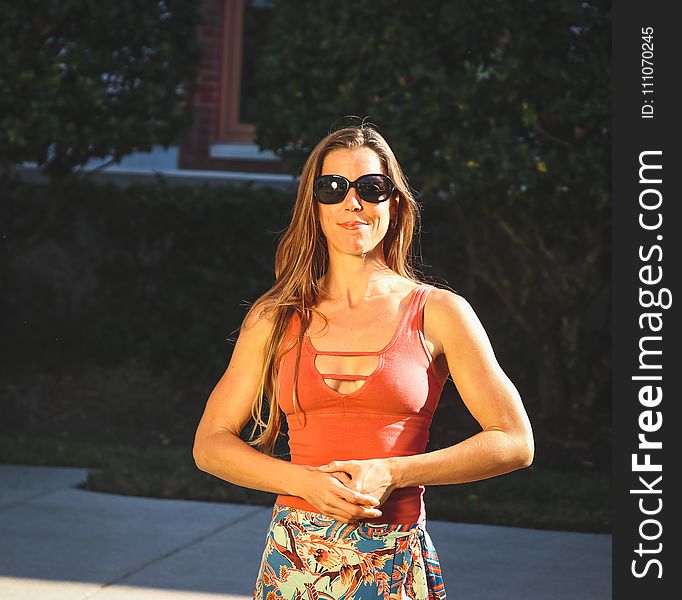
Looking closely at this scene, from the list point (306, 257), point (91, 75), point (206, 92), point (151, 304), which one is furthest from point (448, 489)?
point (206, 92)

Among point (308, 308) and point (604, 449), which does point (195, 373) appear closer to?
point (604, 449)

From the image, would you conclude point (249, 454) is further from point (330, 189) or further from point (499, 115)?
point (499, 115)

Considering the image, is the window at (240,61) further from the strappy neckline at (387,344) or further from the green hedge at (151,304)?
the strappy neckline at (387,344)

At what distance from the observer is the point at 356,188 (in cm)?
250

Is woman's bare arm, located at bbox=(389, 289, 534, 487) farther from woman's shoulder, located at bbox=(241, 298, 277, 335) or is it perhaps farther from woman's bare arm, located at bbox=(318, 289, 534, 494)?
woman's shoulder, located at bbox=(241, 298, 277, 335)

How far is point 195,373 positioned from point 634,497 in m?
5.78

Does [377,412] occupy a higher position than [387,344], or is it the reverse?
[387,344]

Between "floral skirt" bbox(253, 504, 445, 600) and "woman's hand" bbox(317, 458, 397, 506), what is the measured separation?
0.12 metres

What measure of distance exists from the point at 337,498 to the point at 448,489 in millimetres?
4965

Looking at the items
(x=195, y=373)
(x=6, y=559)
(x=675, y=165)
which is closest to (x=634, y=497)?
(x=675, y=165)

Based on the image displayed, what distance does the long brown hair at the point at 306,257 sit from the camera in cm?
251

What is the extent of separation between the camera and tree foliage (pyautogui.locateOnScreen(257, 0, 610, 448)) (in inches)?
283

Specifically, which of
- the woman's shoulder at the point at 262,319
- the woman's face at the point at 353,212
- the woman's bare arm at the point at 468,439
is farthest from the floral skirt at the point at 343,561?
the woman's face at the point at 353,212

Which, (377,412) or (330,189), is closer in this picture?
(377,412)
